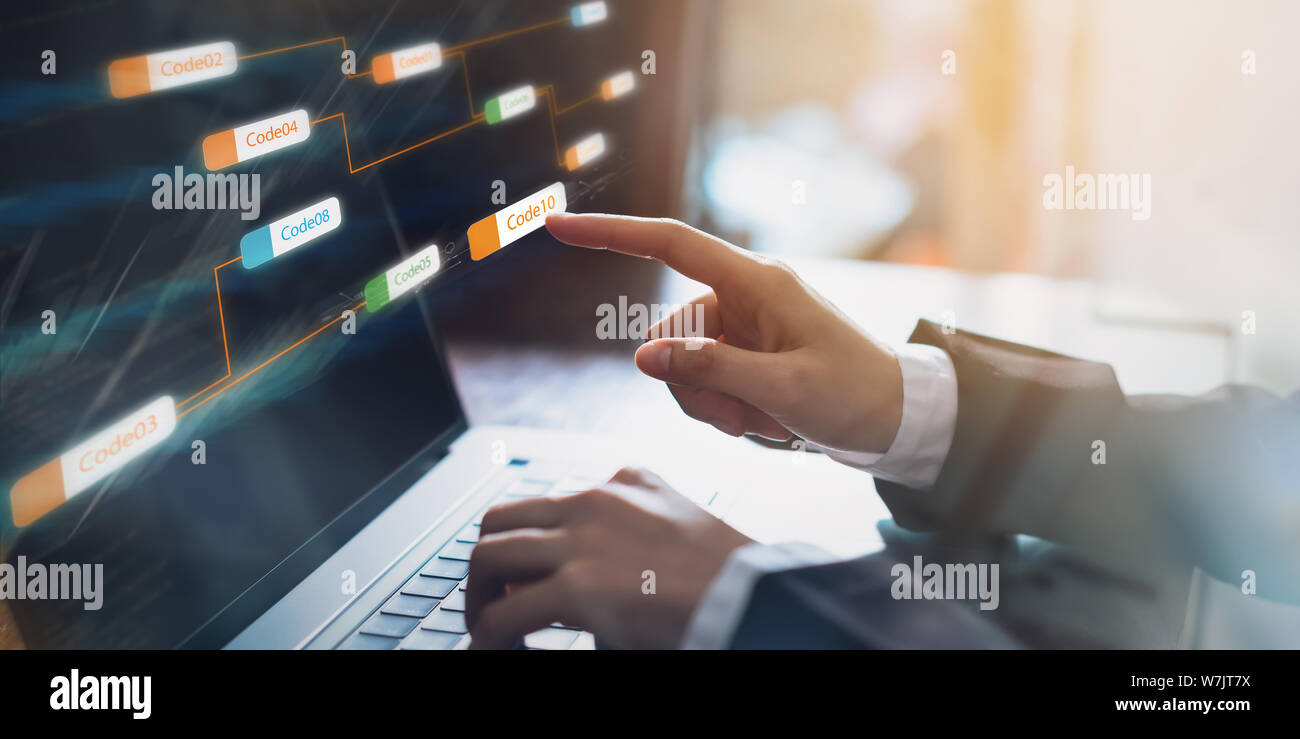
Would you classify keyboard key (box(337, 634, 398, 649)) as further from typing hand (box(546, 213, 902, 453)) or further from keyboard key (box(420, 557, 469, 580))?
typing hand (box(546, 213, 902, 453))

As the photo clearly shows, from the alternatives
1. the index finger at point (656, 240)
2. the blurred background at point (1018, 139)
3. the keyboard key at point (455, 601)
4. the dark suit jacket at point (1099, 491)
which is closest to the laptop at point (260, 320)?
the keyboard key at point (455, 601)

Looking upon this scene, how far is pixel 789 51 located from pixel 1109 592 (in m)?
1.36

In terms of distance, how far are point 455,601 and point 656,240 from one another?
250mm

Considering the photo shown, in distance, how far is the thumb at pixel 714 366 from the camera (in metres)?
0.48

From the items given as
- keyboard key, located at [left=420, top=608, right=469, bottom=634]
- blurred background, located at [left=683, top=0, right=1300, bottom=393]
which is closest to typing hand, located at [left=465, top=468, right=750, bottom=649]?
keyboard key, located at [left=420, top=608, right=469, bottom=634]

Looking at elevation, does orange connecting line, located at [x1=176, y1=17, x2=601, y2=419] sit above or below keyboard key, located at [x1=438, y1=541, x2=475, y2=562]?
above

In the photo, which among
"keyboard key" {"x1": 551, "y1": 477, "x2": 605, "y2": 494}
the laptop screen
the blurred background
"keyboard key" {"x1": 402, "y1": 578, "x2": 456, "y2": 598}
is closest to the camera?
the laptop screen

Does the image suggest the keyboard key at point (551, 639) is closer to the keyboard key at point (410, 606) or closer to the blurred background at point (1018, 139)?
the keyboard key at point (410, 606)

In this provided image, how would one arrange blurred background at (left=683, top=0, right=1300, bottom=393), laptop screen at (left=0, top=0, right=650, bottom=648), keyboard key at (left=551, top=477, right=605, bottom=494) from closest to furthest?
laptop screen at (left=0, top=0, right=650, bottom=648) < keyboard key at (left=551, top=477, right=605, bottom=494) < blurred background at (left=683, top=0, right=1300, bottom=393)

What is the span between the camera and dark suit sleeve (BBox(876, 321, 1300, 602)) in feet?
1.76

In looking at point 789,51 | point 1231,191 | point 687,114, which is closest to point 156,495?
point 687,114

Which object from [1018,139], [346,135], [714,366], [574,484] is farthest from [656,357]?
[1018,139]

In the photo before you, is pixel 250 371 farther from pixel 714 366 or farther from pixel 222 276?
pixel 714 366

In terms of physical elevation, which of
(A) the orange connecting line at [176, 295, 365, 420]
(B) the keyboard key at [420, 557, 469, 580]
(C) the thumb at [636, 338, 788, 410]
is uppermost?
(A) the orange connecting line at [176, 295, 365, 420]
